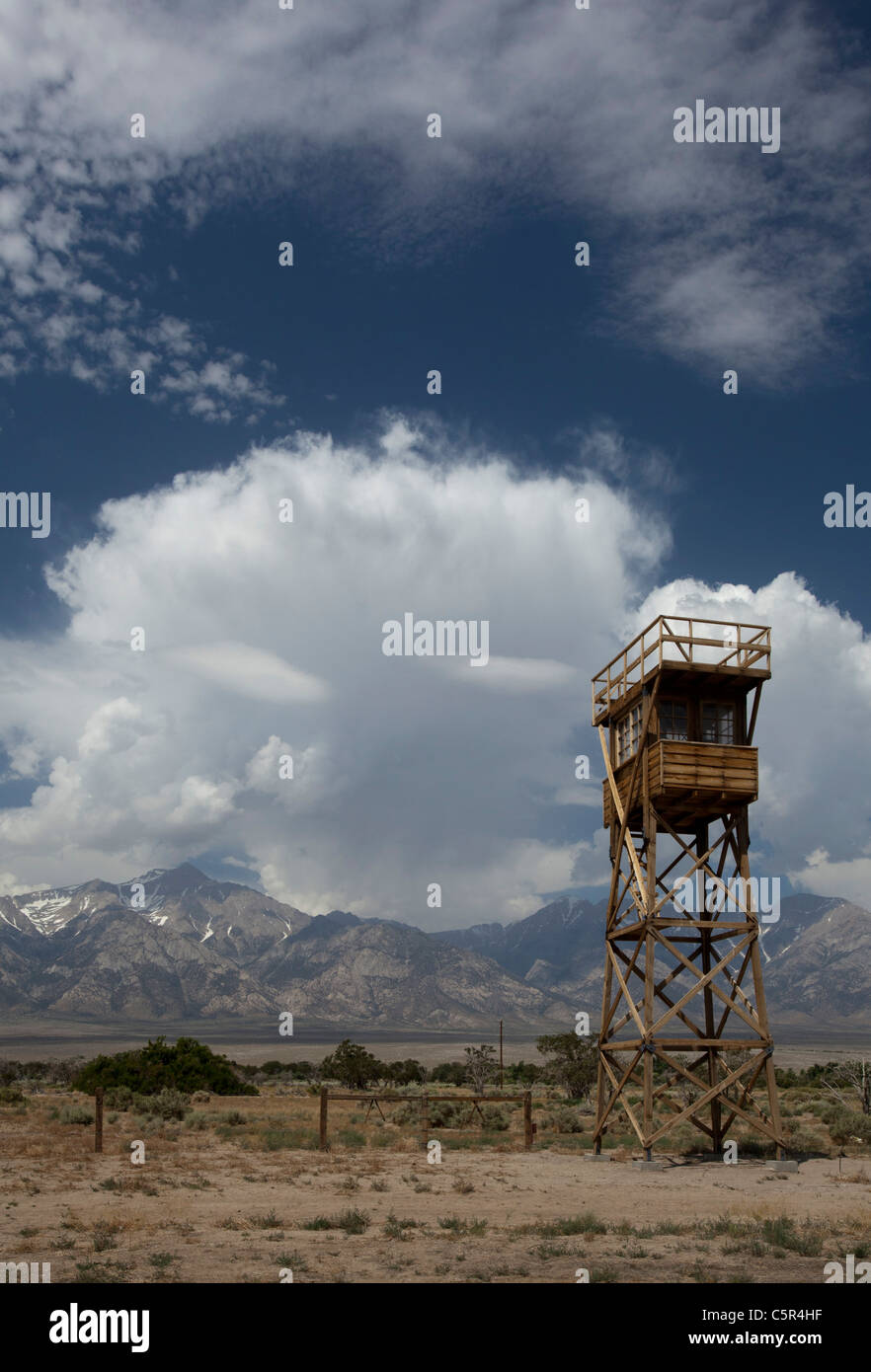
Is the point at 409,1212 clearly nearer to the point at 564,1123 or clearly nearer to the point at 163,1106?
the point at 564,1123

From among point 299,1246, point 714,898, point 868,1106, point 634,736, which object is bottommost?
point 868,1106

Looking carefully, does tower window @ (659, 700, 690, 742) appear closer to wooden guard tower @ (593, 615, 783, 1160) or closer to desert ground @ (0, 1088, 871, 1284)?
wooden guard tower @ (593, 615, 783, 1160)

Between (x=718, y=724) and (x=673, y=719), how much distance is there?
123 centimetres

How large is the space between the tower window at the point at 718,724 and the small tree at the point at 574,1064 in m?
26.2

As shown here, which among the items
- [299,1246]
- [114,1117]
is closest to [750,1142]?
[299,1246]

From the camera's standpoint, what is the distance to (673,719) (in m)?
28.1

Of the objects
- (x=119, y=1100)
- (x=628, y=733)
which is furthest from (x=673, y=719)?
(x=119, y=1100)

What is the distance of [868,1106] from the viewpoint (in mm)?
41469

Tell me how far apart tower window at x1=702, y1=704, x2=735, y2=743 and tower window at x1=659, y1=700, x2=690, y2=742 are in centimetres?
55

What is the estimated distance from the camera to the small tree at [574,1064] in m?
52.2
